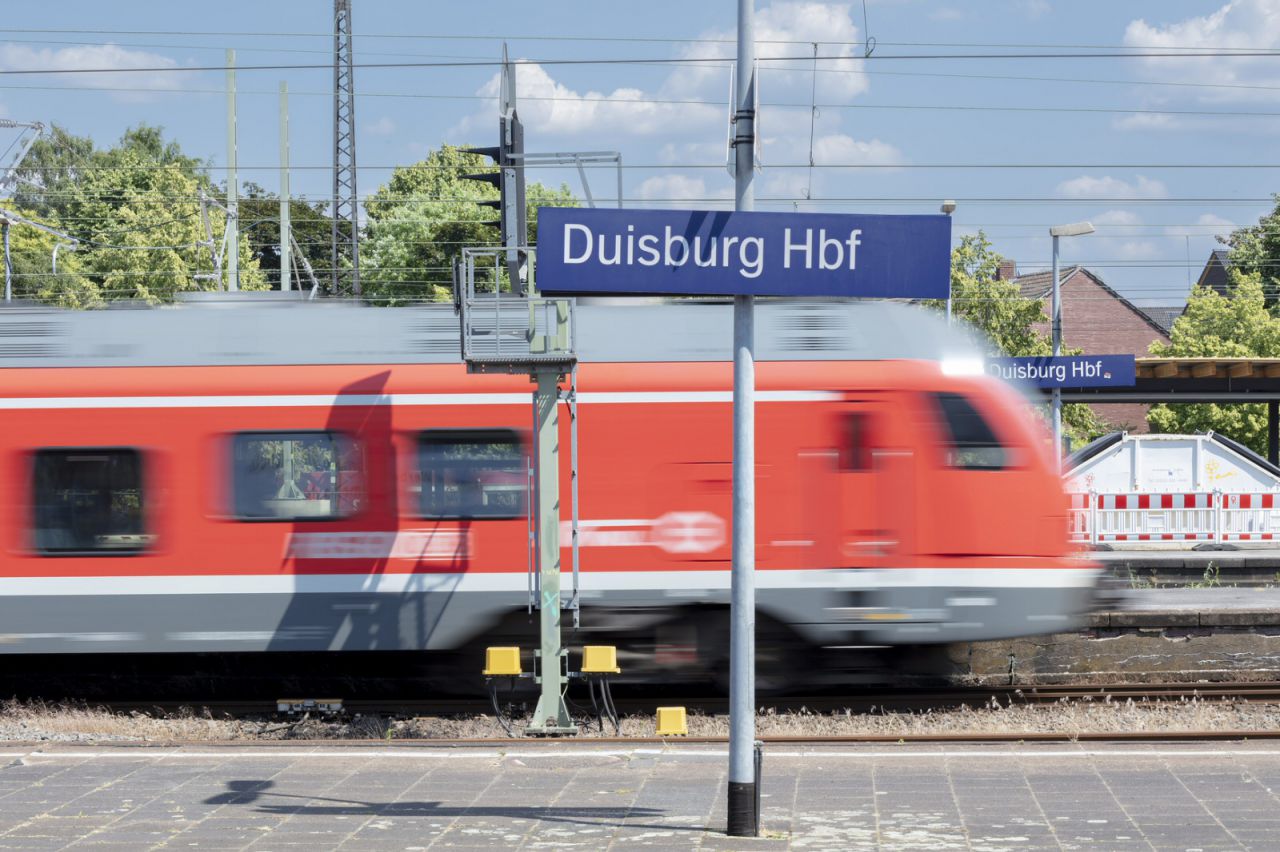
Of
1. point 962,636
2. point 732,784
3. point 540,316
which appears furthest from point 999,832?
point 540,316

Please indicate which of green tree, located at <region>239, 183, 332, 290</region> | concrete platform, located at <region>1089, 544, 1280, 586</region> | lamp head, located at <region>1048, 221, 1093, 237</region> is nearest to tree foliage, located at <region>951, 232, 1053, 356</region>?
lamp head, located at <region>1048, 221, 1093, 237</region>

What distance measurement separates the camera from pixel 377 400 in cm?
1097

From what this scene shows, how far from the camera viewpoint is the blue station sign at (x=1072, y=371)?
2538cm

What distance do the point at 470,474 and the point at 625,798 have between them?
3736mm

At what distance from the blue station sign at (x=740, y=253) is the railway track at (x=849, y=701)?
5064 mm

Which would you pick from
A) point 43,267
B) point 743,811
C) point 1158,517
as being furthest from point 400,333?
point 43,267

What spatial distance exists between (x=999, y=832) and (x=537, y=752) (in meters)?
3.26

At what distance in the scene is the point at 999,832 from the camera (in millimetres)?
6848

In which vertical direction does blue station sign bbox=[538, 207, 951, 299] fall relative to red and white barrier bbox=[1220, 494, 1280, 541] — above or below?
A: above

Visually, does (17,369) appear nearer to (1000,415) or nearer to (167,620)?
(167,620)

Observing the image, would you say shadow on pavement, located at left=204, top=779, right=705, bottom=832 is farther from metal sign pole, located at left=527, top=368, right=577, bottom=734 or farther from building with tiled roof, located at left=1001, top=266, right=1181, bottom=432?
building with tiled roof, located at left=1001, top=266, right=1181, bottom=432

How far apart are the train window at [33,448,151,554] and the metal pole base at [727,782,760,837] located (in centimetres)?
609

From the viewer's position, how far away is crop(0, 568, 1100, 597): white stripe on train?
34.8ft

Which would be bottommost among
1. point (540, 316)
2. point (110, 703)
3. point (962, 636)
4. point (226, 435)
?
point (110, 703)
